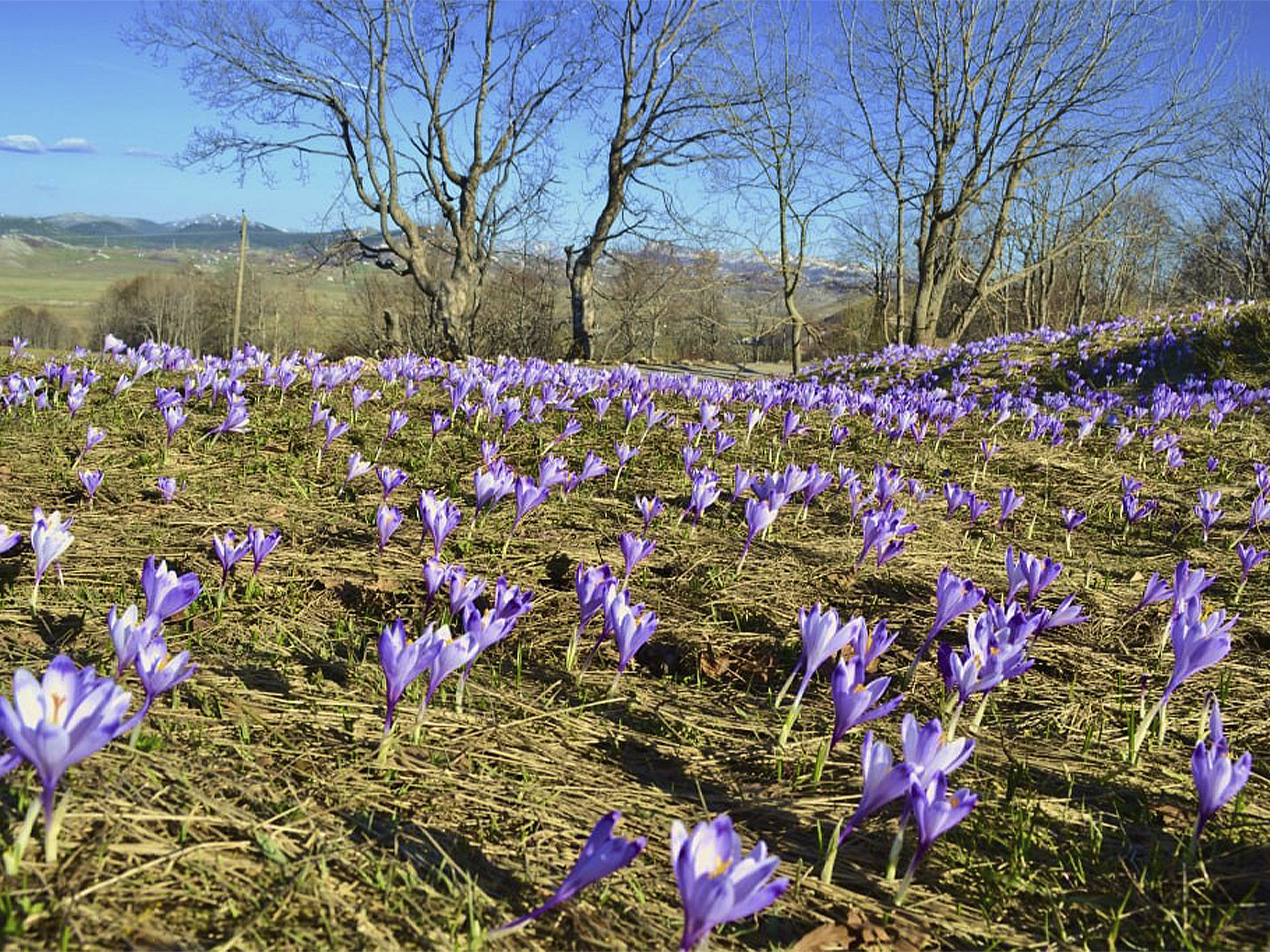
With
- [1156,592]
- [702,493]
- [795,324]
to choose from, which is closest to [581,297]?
[795,324]

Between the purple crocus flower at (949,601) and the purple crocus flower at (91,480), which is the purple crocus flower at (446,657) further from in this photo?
the purple crocus flower at (91,480)

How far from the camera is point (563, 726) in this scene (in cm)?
167

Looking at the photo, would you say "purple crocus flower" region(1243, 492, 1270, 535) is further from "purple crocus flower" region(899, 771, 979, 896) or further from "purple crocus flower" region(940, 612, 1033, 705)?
"purple crocus flower" region(899, 771, 979, 896)

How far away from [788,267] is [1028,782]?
717 inches

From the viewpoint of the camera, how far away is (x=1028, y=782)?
62.2 inches

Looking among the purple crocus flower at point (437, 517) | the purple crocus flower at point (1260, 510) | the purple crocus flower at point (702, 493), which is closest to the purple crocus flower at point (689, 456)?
the purple crocus flower at point (702, 493)

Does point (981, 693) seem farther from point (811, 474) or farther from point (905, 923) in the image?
point (811, 474)

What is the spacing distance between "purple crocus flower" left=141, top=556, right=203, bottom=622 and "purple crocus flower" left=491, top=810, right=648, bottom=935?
0.88 m

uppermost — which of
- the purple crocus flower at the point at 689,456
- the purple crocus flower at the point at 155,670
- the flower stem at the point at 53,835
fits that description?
the purple crocus flower at the point at 689,456

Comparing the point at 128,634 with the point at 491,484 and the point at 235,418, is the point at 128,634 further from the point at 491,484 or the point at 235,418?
the point at 235,418

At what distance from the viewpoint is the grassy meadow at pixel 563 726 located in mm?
1102

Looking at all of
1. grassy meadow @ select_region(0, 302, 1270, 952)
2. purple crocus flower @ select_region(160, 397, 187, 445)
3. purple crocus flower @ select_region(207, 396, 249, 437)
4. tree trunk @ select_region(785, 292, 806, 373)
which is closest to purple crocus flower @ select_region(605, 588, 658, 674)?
grassy meadow @ select_region(0, 302, 1270, 952)

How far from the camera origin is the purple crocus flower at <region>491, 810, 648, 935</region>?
0.96 meters

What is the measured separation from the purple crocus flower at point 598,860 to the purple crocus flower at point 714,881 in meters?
0.06
